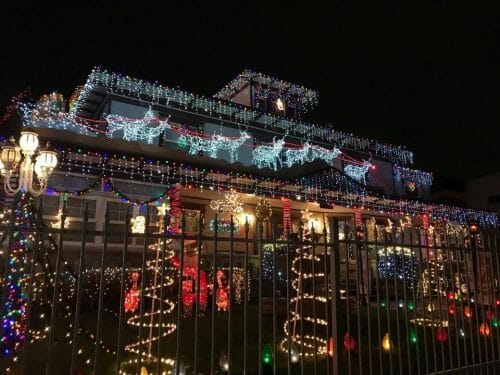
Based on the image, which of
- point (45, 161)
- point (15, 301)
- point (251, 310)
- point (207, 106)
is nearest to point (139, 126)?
point (207, 106)

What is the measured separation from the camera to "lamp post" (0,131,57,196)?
823 cm

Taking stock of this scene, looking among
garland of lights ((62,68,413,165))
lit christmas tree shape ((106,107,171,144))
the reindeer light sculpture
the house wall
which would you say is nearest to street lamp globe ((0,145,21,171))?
lit christmas tree shape ((106,107,171,144))

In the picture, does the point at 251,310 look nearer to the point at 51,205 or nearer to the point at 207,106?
the point at 51,205

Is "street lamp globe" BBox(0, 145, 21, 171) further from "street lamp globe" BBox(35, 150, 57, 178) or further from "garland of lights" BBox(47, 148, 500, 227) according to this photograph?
"garland of lights" BBox(47, 148, 500, 227)

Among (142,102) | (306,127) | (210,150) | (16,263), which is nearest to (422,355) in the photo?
(16,263)

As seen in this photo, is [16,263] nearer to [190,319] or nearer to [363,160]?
[190,319]

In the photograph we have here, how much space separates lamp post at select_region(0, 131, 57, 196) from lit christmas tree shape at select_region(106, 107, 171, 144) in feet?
24.3

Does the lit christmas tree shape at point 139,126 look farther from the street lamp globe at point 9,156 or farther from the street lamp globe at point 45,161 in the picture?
the street lamp globe at point 9,156

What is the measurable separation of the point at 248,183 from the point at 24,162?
7.81 metres

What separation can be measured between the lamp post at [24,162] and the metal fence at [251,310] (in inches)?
63.4

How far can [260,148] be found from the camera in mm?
20812

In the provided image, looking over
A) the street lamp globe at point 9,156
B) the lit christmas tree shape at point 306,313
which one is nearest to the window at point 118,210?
the street lamp globe at point 9,156

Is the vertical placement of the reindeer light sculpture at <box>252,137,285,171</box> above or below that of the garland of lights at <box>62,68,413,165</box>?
below

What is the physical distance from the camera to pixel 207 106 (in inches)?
784
